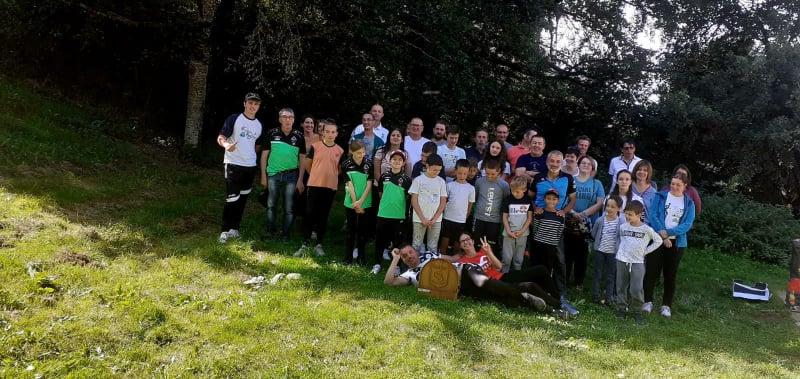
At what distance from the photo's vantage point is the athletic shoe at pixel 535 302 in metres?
5.48

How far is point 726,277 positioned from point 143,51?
12.2 meters

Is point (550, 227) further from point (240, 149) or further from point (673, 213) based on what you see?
point (240, 149)

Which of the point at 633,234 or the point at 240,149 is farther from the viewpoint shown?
the point at 240,149

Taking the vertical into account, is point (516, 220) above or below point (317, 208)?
above

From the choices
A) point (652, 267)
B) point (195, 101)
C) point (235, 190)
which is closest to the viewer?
point (652, 267)

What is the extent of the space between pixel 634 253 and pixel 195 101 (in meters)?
9.27

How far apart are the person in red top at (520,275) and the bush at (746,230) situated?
6.27 meters

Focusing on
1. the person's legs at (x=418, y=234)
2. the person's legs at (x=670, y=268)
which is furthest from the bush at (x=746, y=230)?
the person's legs at (x=418, y=234)

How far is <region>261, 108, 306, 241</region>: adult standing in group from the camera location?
683cm

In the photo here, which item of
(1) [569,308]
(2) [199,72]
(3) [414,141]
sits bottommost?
(1) [569,308]

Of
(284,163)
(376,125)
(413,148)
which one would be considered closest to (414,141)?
(413,148)

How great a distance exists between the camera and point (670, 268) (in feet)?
20.7

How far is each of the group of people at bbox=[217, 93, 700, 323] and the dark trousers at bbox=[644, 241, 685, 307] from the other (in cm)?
1

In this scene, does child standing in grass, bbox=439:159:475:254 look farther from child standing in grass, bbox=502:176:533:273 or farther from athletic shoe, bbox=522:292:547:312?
athletic shoe, bbox=522:292:547:312
